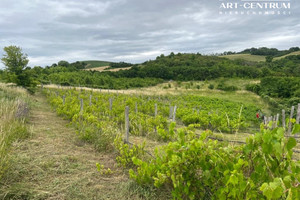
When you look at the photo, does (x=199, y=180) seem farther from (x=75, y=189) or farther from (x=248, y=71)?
(x=248, y=71)

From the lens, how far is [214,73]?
53875 millimetres

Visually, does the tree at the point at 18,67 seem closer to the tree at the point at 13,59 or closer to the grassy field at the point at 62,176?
the tree at the point at 13,59

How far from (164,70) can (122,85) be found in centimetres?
1908

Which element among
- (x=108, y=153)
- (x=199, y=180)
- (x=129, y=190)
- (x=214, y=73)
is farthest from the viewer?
(x=214, y=73)

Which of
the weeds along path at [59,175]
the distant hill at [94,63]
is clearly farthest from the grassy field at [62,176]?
the distant hill at [94,63]

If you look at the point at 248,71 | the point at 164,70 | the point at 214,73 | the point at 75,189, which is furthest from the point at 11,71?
the point at 248,71

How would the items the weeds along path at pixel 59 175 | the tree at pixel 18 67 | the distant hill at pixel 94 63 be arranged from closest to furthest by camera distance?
the weeds along path at pixel 59 175 → the tree at pixel 18 67 → the distant hill at pixel 94 63

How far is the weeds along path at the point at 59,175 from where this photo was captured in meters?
2.72

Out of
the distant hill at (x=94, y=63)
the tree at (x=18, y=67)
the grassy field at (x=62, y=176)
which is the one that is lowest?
the grassy field at (x=62, y=176)

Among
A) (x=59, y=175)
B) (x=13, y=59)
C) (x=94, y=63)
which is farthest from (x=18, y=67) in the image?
(x=94, y=63)

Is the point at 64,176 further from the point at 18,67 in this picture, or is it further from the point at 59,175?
the point at 18,67

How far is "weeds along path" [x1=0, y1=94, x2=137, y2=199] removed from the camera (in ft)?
8.93

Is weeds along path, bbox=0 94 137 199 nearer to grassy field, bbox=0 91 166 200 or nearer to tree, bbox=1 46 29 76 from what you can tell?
grassy field, bbox=0 91 166 200

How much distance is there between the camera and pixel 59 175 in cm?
327
